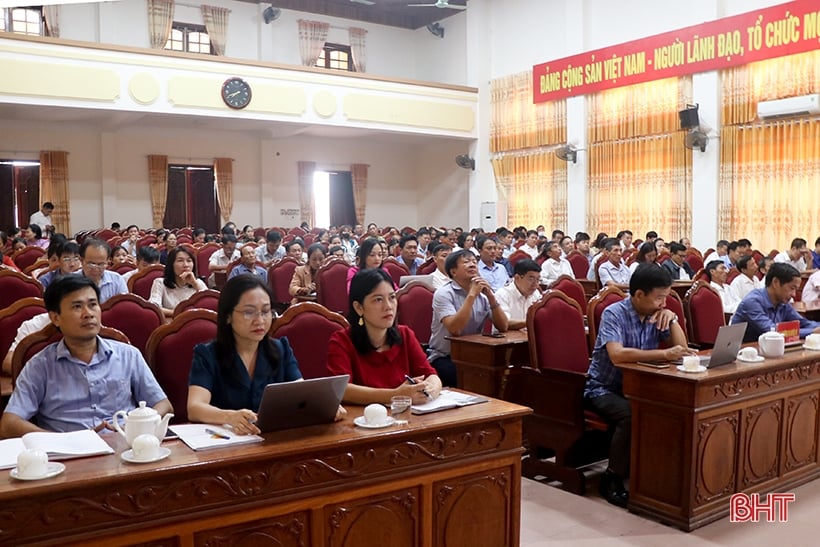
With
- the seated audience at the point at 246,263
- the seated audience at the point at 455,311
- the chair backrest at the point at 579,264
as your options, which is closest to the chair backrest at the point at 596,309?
the seated audience at the point at 455,311

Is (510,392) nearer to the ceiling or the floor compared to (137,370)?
nearer to the floor

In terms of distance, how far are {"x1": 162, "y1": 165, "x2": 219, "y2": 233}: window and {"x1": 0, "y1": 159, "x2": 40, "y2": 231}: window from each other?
2306 mm

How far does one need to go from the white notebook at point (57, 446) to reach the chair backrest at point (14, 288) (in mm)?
2854

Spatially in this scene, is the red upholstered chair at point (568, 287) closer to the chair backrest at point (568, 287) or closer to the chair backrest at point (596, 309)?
the chair backrest at point (568, 287)

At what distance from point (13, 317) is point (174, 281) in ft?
4.91

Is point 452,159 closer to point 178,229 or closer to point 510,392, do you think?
point 178,229

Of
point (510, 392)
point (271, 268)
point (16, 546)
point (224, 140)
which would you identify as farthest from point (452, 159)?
point (16, 546)

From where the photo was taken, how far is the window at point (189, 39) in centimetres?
1373

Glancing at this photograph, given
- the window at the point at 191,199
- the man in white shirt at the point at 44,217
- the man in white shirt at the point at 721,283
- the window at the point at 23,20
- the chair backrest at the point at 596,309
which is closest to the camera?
the chair backrest at the point at 596,309

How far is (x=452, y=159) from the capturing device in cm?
1599

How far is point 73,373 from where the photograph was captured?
2.36m

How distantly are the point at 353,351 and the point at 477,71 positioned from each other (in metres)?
12.9

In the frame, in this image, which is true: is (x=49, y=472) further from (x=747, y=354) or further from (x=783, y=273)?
(x=783, y=273)

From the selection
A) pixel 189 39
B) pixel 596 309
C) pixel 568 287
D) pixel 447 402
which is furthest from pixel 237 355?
pixel 189 39
